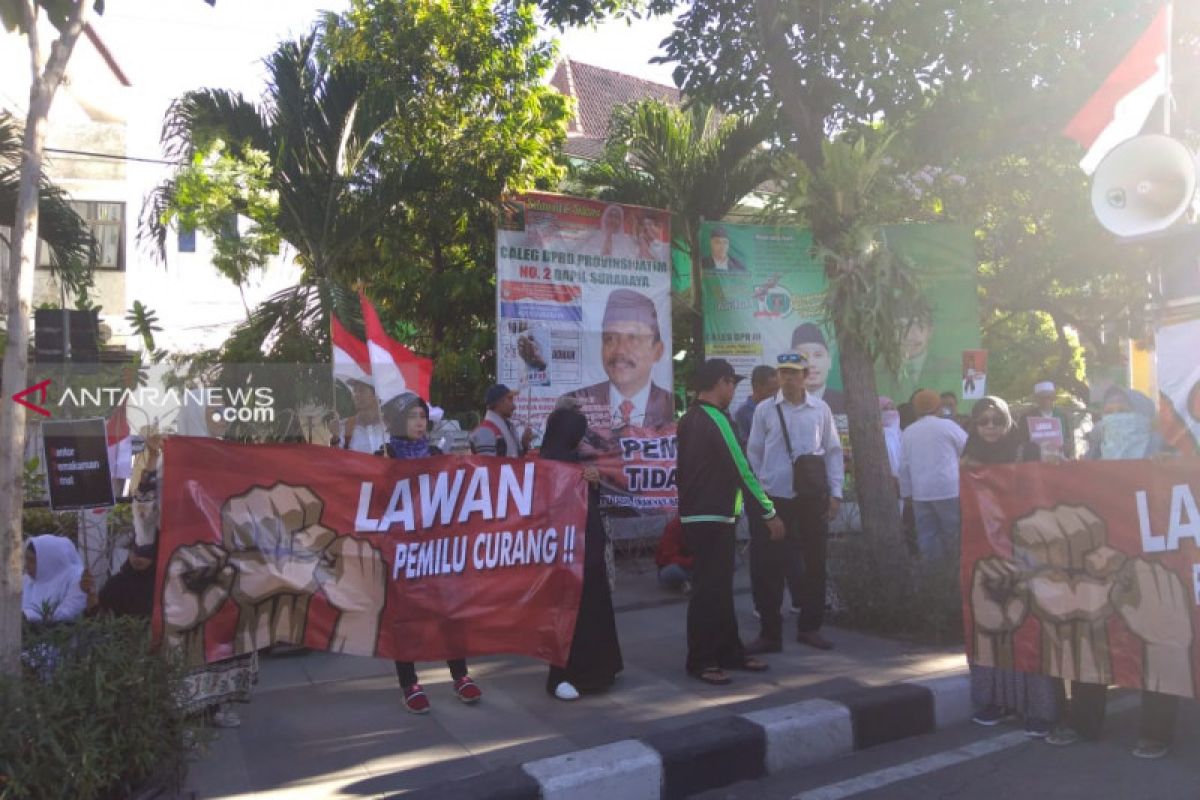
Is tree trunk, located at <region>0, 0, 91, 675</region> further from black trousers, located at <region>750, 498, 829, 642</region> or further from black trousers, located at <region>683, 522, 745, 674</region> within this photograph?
black trousers, located at <region>750, 498, 829, 642</region>

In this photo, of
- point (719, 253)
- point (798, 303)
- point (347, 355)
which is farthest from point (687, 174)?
point (347, 355)

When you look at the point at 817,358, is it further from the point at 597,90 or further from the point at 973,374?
the point at 597,90

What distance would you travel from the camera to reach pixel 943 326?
1341cm

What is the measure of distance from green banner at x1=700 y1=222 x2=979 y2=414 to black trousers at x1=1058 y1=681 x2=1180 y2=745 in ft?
23.3

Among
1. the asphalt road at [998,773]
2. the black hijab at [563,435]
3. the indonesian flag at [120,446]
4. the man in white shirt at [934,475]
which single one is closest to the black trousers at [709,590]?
the black hijab at [563,435]

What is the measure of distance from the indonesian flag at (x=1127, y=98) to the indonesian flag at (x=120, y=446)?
8.26m

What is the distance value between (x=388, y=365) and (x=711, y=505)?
2027mm

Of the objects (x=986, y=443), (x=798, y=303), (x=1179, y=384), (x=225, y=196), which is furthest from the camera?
(x=798, y=303)

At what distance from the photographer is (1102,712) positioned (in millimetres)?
5121

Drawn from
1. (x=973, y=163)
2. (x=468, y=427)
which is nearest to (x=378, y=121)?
(x=468, y=427)

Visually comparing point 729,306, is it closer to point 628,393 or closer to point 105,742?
point 628,393

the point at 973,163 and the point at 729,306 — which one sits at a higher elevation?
the point at 973,163

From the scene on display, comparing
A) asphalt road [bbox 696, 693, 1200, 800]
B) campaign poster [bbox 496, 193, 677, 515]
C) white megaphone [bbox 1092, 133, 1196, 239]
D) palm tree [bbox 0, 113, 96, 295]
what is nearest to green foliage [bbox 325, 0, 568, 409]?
campaign poster [bbox 496, 193, 677, 515]

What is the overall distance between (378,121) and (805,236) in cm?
531
